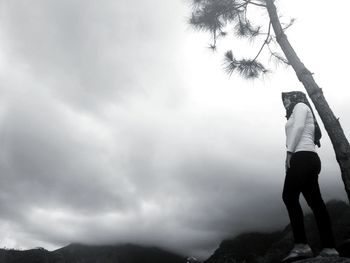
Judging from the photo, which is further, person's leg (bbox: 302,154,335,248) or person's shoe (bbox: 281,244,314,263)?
person's leg (bbox: 302,154,335,248)

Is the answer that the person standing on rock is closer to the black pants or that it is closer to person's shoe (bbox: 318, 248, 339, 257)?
the black pants

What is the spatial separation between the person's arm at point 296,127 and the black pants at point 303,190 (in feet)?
0.37

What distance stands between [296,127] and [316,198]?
31.8 inches

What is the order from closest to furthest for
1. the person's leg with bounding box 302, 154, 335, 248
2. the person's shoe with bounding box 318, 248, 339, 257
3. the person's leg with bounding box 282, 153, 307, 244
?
1. the person's shoe with bounding box 318, 248, 339, 257
2. the person's leg with bounding box 302, 154, 335, 248
3. the person's leg with bounding box 282, 153, 307, 244

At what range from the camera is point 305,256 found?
3533 mm

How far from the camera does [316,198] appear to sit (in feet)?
12.2

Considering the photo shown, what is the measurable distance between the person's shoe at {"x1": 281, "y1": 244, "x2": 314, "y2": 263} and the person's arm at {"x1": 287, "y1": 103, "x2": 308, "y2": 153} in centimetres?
104

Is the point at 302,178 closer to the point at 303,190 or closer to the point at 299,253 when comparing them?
the point at 303,190

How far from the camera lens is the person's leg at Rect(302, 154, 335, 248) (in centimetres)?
362

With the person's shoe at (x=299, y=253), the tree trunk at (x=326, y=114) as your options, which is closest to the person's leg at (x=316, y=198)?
the person's shoe at (x=299, y=253)

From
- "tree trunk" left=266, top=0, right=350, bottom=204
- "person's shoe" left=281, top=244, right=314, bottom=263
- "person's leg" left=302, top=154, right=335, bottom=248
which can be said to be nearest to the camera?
"person's shoe" left=281, top=244, right=314, bottom=263

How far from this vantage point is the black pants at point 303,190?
3.69 metres

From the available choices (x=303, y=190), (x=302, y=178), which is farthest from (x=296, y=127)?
(x=303, y=190)

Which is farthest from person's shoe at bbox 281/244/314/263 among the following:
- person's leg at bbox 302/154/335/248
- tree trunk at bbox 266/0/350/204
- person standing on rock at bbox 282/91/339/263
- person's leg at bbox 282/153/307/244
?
tree trunk at bbox 266/0/350/204
